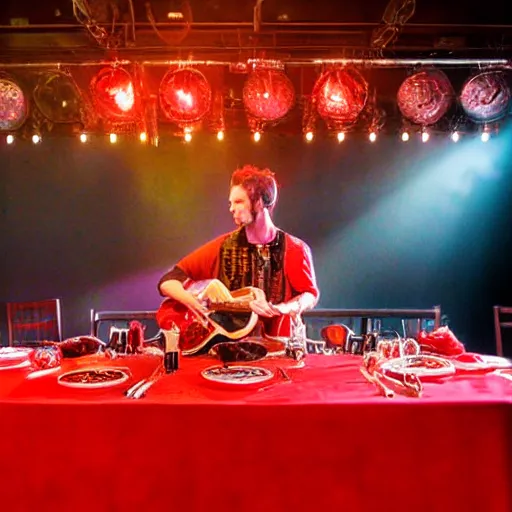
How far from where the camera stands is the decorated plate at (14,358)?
258 cm

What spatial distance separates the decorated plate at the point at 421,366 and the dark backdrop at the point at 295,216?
7.57 ft

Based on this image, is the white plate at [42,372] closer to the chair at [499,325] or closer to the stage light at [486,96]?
the chair at [499,325]

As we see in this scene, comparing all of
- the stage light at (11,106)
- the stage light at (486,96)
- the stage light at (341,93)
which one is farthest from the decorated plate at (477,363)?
the stage light at (11,106)

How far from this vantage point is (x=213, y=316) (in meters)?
3.47

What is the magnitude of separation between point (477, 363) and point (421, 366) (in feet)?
0.95

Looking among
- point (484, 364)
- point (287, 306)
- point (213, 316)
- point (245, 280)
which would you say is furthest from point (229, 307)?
point (484, 364)

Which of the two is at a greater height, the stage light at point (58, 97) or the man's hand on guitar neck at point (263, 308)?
the stage light at point (58, 97)

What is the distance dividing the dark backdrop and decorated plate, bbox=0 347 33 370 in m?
1.90

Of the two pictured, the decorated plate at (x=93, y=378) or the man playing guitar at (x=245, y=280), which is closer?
the decorated plate at (x=93, y=378)

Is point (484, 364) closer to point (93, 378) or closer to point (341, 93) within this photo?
point (93, 378)
